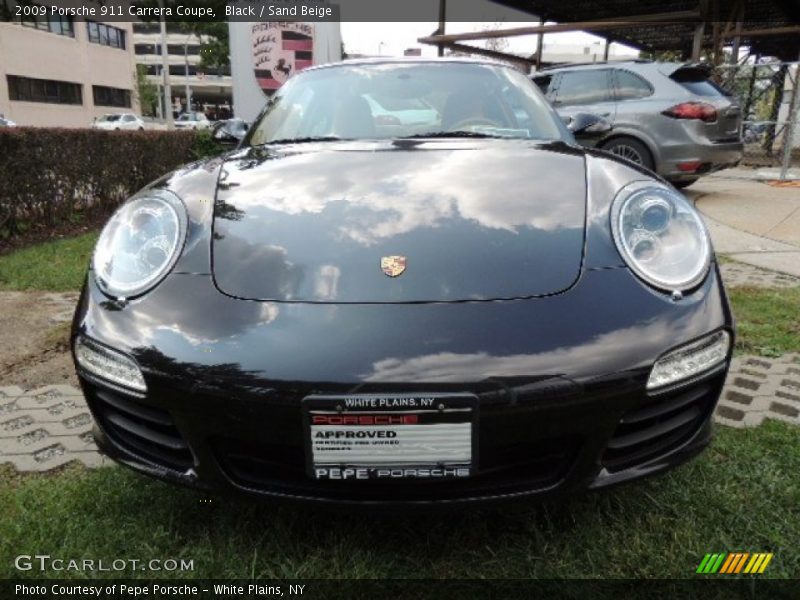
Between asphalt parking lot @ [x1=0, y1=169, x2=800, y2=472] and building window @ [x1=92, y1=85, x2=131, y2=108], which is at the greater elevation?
asphalt parking lot @ [x1=0, y1=169, x2=800, y2=472]

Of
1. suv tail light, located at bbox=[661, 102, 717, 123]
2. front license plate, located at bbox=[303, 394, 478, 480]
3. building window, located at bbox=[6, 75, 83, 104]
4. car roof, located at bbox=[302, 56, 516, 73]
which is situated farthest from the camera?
building window, located at bbox=[6, 75, 83, 104]

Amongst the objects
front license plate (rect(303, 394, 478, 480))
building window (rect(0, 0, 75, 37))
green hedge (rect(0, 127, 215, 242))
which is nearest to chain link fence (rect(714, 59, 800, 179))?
green hedge (rect(0, 127, 215, 242))

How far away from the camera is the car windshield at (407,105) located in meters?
2.48

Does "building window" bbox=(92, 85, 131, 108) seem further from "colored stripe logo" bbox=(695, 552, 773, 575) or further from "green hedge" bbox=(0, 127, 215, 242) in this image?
"colored stripe logo" bbox=(695, 552, 773, 575)

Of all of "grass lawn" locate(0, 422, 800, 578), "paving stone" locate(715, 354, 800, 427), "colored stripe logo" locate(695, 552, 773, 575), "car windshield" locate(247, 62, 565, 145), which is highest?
"car windshield" locate(247, 62, 565, 145)

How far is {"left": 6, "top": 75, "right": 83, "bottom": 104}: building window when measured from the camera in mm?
33062

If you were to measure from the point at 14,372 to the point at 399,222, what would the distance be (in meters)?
2.15

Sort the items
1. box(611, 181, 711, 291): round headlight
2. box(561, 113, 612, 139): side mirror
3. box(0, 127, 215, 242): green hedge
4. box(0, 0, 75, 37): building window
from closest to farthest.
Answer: box(611, 181, 711, 291): round headlight, box(561, 113, 612, 139): side mirror, box(0, 127, 215, 242): green hedge, box(0, 0, 75, 37): building window

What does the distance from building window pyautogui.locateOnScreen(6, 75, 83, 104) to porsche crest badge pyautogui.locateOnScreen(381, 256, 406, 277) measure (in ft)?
125

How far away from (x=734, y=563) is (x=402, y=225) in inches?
44.7

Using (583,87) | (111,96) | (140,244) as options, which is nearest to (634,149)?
(583,87)

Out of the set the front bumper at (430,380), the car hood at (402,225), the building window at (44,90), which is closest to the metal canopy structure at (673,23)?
the car hood at (402,225)

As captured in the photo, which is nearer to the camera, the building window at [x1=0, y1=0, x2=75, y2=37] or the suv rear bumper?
the suv rear bumper
